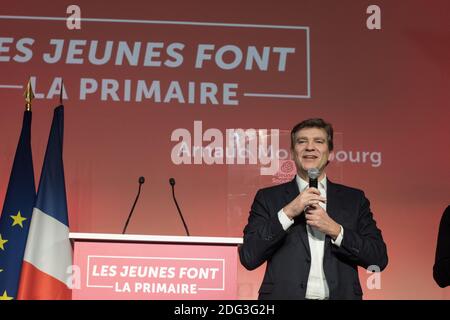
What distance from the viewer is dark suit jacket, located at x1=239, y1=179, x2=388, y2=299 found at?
2.95 m

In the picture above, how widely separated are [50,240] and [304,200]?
5.65 feet

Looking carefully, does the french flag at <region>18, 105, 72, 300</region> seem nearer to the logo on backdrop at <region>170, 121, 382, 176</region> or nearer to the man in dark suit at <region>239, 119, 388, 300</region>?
the logo on backdrop at <region>170, 121, 382, 176</region>

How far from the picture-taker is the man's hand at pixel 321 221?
2.90 meters

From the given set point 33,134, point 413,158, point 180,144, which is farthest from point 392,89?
point 33,134

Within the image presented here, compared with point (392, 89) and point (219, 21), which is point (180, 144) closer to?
point (219, 21)

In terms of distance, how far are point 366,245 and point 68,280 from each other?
1687 millimetres

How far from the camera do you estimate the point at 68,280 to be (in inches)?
154

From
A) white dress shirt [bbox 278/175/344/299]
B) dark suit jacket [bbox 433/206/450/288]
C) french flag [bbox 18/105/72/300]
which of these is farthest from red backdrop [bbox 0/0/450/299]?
white dress shirt [bbox 278/175/344/299]

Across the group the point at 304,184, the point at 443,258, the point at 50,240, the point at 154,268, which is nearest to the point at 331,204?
the point at 304,184

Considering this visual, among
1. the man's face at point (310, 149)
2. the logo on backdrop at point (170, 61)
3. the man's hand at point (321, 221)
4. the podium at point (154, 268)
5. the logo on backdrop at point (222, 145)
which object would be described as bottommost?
the podium at point (154, 268)

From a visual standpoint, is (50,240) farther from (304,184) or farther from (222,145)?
(304,184)

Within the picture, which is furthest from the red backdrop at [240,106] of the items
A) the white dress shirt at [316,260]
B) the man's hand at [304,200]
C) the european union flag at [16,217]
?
the man's hand at [304,200]

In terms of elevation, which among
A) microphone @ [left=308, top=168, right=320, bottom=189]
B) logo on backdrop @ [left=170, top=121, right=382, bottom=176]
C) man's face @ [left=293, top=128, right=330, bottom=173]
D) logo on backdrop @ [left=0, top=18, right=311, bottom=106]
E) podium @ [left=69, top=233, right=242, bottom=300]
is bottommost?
podium @ [left=69, top=233, right=242, bottom=300]

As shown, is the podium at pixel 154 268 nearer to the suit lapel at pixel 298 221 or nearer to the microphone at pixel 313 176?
the suit lapel at pixel 298 221
